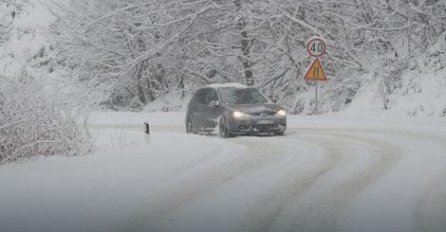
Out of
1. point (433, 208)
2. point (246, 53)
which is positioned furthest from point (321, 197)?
point (246, 53)

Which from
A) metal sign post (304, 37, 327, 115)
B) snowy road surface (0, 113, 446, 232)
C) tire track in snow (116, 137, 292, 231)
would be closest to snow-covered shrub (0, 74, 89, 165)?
snowy road surface (0, 113, 446, 232)

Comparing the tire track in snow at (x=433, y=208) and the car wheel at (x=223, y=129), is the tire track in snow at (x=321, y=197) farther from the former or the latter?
the car wheel at (x=223, y=129)

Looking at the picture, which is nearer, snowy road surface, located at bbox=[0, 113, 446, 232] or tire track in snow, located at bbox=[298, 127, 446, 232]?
tire track in snow, located at bbox=[298, 127, 446, 232]

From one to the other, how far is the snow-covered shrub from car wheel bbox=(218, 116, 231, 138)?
6.02 m

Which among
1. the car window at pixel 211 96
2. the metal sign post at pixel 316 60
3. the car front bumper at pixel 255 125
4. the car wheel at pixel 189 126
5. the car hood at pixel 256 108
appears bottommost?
the car wheel at pixel 189 126

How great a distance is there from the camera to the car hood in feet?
63.7

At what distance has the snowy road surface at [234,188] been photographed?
7707 millimetres

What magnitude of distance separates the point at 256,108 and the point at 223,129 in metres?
1.06

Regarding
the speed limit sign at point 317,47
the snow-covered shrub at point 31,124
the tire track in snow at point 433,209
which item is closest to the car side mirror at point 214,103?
the speed limit sign at point 317,47

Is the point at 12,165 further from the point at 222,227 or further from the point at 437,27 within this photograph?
the point at 437,27

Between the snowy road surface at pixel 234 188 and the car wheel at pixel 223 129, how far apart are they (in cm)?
312

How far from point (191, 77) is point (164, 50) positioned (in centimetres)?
317

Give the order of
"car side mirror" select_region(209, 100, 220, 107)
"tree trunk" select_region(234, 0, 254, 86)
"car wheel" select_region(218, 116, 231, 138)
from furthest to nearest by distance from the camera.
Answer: "tree trunk" select_region(234, 0, 254, 86) < "car side mirror" select_region(209, 100, 220, 107) < "car wheel" select_region(218, 116, 231, 138)

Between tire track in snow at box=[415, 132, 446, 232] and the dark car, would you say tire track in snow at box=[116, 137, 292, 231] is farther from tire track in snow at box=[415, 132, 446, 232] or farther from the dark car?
the dark car
